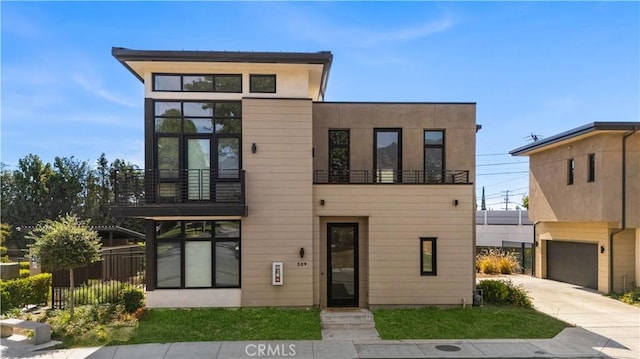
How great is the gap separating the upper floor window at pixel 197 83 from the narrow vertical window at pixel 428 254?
21.9 feet

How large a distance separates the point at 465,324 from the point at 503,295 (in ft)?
9.00

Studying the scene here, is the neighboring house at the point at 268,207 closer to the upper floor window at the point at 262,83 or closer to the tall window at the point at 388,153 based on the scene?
the upper floor window at the point at 262,83

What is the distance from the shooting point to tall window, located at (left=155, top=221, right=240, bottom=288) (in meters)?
11.5

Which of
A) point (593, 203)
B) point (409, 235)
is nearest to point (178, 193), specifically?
point (409, 235)

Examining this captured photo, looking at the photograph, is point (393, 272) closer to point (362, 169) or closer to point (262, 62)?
point (362, 169)

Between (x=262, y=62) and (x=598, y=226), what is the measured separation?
44.7 ft

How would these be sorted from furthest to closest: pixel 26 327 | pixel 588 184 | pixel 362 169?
pixel 588 184 → pixel 362 169 → pixel 26 327

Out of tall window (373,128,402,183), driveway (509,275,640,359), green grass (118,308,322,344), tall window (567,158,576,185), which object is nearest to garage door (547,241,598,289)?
driveway (509,275,640,359)

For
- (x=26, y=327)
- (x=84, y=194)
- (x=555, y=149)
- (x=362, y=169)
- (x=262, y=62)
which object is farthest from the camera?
(x=84, y=194)

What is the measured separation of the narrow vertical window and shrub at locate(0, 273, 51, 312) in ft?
36.1

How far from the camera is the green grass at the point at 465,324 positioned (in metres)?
9.85

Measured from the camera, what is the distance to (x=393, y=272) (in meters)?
11.7

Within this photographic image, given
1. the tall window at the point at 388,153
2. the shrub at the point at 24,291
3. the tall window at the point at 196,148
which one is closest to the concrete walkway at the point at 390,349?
the shrub at the point at 24,291

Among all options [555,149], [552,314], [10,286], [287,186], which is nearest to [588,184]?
[555,149]
